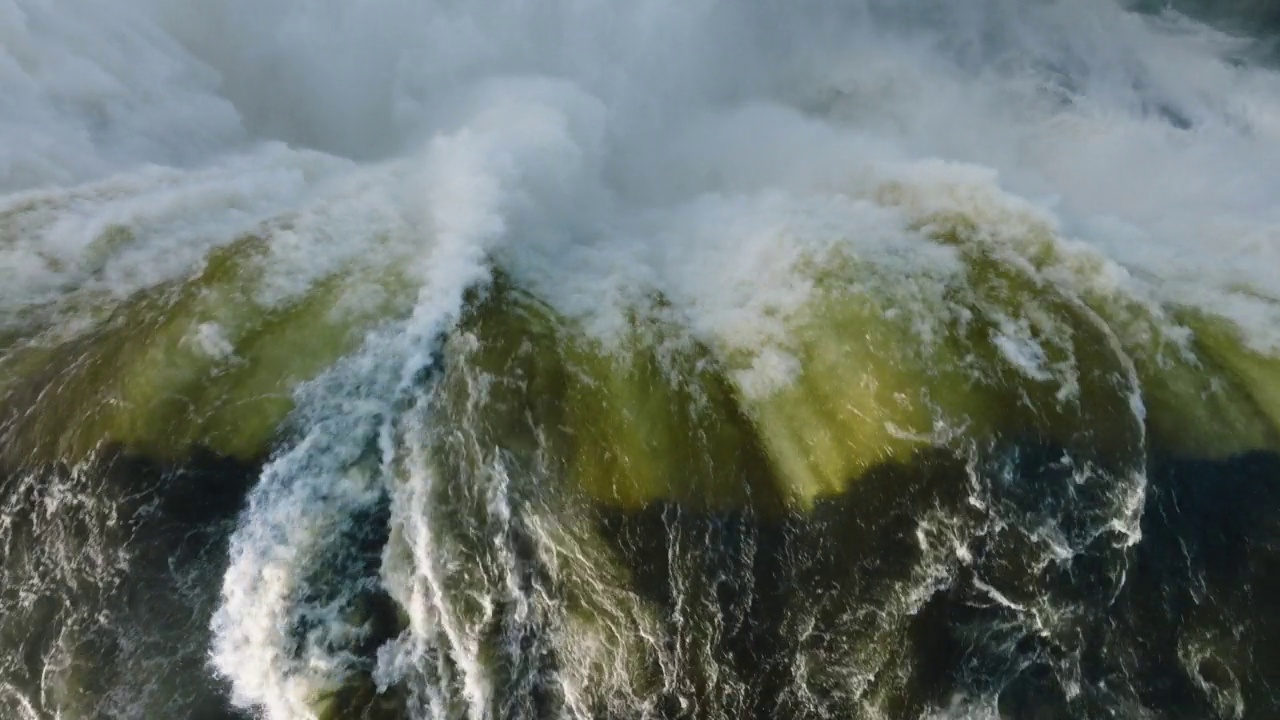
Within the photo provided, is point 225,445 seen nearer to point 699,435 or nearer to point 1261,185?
point 699,435

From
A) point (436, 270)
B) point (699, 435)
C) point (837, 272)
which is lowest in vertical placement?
point (699, 435)

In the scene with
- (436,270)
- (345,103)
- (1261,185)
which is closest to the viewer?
(436,270)

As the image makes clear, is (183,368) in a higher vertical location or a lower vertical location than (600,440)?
higher

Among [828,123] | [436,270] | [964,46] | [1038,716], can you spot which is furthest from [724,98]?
[1038,716]

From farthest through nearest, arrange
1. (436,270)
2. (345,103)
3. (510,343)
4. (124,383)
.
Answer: (345,103)
(436,270)
(510,343)
(124,383)

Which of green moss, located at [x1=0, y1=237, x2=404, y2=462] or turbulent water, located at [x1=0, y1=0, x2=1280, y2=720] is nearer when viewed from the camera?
turbulent water, located at [x1=0, y1=0, x2=1280, y2=720]

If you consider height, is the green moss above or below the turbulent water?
above

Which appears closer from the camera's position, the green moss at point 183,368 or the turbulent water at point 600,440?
the turbulent water at point 600,440

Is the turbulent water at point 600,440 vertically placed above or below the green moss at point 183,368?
below
